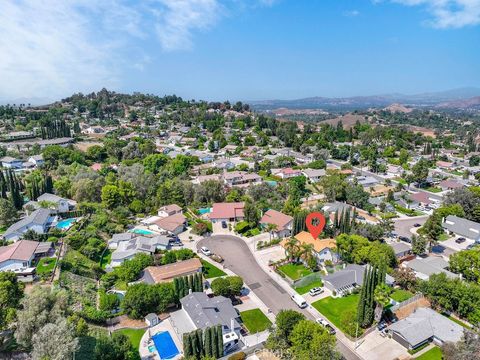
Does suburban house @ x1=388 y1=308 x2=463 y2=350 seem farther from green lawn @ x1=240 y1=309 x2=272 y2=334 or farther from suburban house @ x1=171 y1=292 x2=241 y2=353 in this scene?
suburban house @ x1=171 y1=292 x2=241 y2=353

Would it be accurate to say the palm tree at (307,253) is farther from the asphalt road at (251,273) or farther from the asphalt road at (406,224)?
the asphalt road at (406,224)

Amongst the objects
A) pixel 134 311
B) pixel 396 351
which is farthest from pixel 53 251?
pixel 396 351

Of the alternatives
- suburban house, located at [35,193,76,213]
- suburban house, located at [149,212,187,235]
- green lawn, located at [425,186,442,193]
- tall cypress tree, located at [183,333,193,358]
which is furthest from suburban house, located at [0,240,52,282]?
green lawn, located at [425,186,442,193]

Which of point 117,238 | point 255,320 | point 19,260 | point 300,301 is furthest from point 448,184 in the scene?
point 19,260

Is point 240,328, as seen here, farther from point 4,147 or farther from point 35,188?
point 4,147

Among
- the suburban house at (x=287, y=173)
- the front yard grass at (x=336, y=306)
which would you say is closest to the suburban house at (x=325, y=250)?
the front yard grass at (x=336, y=306)
